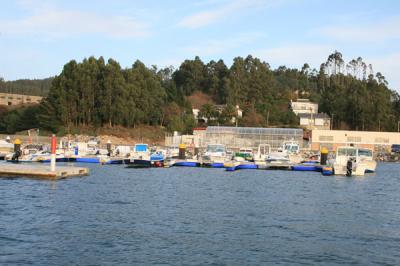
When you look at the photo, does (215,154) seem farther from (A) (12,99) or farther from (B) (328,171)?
(A) (12,99)

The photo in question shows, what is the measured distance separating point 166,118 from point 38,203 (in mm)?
102408

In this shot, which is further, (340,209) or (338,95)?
(338,95)

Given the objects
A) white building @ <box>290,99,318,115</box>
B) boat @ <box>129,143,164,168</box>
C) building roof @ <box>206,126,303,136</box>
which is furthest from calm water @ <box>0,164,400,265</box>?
white building @ <box>290,99,318,115</box>

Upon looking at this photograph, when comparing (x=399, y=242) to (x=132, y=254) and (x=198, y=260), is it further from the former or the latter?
(x=132, y=254)

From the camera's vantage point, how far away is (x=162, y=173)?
207 feet

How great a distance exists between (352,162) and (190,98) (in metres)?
113

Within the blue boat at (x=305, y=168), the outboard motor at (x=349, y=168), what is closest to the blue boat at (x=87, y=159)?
the blue boat at (x=305, y=168)

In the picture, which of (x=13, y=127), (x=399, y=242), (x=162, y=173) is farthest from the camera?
(x=13, y=127)

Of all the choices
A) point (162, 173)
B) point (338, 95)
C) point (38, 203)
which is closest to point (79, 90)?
point (162, 173)

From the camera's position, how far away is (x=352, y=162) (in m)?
63.7

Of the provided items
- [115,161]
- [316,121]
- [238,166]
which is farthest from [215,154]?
[316,121]

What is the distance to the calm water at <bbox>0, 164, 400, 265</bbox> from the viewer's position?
23.8 metres

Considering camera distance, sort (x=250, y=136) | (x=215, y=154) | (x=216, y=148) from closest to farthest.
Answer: (x=215, y=154)
(x=216, y=148)
(x=250, y=136)

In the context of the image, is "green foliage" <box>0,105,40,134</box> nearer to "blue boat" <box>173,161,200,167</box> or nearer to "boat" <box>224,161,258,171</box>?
"blue boat" <box>173,161,200,167</box>
